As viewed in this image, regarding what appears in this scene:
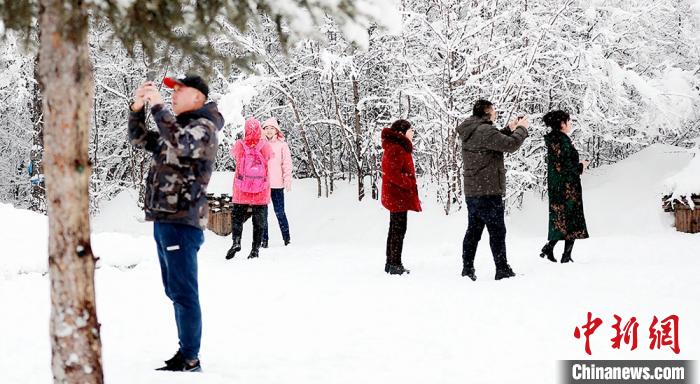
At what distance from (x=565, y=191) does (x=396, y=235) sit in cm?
206

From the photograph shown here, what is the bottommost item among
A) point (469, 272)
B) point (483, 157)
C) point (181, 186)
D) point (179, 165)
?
point (469, 272)

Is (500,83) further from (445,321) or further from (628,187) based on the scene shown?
(445,321)

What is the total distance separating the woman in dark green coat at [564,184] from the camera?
7453 mm

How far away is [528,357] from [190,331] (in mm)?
2119

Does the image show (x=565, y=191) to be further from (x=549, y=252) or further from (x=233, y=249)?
(x=233, y=249)

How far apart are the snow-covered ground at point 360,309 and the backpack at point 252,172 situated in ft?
3.29

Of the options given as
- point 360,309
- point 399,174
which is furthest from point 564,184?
point 360,309

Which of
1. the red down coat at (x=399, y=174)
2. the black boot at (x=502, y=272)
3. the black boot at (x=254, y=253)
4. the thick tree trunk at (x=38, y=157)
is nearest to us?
the black boot at (x=502, y=272)

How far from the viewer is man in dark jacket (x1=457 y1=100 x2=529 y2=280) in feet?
21.6

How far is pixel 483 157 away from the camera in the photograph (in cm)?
666

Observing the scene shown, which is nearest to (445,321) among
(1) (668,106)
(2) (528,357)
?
(2) (528,357)

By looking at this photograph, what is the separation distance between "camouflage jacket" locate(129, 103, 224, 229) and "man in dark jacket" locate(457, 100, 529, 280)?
359 centimetres

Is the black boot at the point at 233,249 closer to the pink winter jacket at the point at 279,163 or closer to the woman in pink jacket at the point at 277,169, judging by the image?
the woman in pink jacket at the point at 277,169

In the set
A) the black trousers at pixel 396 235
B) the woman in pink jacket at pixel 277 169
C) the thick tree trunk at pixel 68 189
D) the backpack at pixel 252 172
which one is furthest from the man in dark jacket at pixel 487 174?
the thick tree trunk at pixel 68 189
